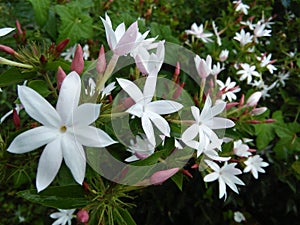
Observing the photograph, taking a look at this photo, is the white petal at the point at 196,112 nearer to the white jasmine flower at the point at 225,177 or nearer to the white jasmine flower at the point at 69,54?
the white jasmine flower at the point at 225,177

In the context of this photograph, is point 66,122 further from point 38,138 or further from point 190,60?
point 190,60

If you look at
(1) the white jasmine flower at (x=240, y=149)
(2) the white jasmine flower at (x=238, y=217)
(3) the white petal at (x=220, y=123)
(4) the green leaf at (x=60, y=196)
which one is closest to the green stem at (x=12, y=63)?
(4) the green leaf at (x=60, y=196)

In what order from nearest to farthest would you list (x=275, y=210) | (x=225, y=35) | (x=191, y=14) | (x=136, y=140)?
1. (x=136, y=140)
2. (x=225, y=35)
3. (x=275, y=210)
4. (x=191, y=14)

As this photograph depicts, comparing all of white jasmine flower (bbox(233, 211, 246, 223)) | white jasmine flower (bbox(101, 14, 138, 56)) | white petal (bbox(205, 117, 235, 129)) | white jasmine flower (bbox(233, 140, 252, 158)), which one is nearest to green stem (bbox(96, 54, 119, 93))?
white jasmine flower (bbox(101, 14, 138, 56))

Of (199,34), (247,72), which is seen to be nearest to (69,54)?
(199,34)

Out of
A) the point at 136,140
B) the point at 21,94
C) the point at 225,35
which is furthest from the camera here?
the point at 225,35

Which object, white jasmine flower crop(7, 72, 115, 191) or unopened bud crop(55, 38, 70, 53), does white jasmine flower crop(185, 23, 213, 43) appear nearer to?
unopened bud crop(55, 38, 70, 53)

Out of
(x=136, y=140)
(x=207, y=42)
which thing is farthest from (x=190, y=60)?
(x=136, y=140)
